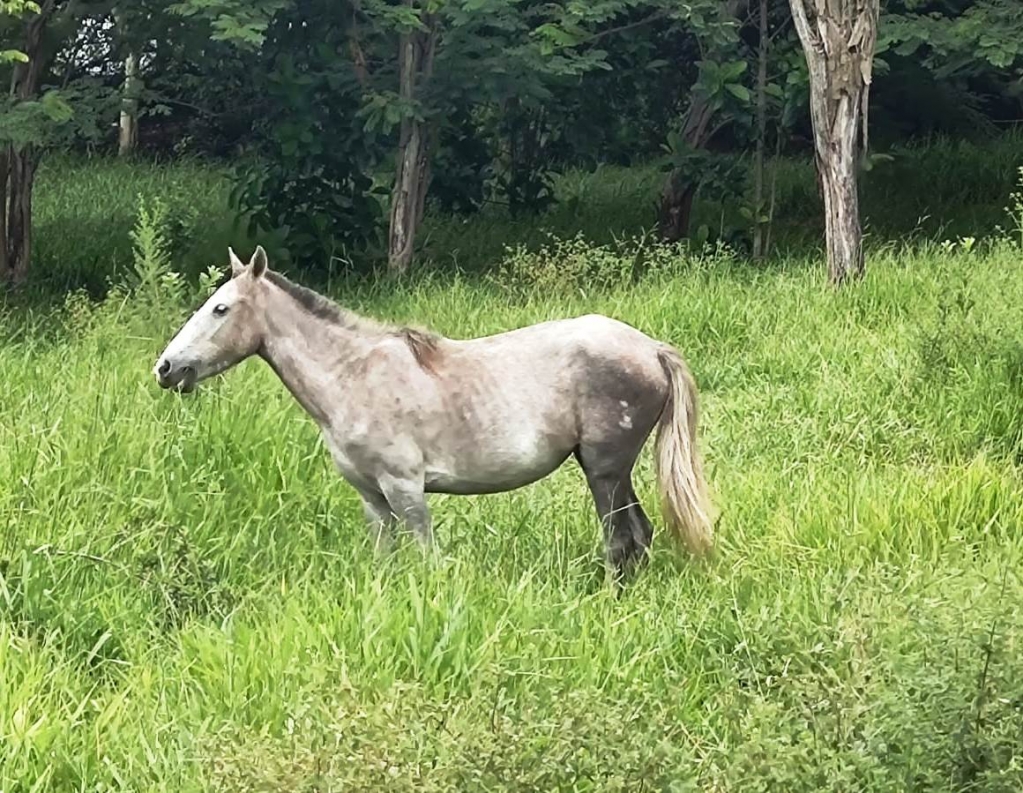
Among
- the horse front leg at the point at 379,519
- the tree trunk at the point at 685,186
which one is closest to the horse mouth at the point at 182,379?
the horse front leg at the point at 379,519

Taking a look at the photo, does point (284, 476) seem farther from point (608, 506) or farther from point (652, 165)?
point (652, 165)

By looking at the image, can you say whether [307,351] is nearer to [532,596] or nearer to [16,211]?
[532,596]

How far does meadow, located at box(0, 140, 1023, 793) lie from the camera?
129 inches

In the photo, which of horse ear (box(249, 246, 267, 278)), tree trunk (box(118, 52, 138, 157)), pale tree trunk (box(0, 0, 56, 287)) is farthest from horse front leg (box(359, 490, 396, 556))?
pale tree trunk (box(0, 0, 56, 287))

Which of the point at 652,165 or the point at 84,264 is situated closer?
the point at 84,264

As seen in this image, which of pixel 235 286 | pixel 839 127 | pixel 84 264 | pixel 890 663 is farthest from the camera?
pixel 84 264

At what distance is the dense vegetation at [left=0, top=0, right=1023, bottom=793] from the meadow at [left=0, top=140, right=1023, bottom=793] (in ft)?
0.05

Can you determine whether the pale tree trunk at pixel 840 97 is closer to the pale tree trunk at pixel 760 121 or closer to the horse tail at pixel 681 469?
the pale tree trunk at pixel 760 121

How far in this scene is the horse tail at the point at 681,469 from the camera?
4898 millimetres

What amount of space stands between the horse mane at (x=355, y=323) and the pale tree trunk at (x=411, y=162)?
22.7 feet

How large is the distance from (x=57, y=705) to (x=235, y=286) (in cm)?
163

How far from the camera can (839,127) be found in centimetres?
1009

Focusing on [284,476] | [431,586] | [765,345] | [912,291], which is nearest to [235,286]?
[284,476]

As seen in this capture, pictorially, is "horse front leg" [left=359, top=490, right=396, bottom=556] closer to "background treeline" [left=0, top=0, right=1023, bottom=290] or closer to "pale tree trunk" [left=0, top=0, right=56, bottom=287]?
"background treeline" [left=0, top=0, right=1023, bottom=290]
